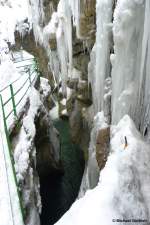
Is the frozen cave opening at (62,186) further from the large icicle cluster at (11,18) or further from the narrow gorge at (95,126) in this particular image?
the large icicle cluster at (11,18)

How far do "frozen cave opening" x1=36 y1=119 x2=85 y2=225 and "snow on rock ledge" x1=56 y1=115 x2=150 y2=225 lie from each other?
6.57 meters

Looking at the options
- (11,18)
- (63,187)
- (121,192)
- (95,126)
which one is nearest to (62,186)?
(63,187)

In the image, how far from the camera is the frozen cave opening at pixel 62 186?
12117 millimetres

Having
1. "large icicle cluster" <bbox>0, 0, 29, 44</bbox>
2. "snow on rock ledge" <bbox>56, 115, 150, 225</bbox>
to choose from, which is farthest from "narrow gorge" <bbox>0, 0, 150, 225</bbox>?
"large icicle cluster" <bbox>0, 0, 29, 44</bbox>

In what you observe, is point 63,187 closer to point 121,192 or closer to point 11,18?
point 121,192

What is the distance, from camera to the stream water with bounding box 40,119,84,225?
12109 millimetres

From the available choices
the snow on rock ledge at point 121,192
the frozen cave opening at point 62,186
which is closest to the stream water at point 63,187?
the frozen cave opening at point 62,186

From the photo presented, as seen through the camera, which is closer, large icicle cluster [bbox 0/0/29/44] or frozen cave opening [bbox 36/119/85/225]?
frozen cave opening [bbox 36/119/85/225]

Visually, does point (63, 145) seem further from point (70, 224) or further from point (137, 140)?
point (70, 224)

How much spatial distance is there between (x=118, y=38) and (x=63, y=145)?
40.3 ft

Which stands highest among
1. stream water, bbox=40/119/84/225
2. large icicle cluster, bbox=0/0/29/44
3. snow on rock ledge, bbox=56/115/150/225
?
large icicle cluster, bbox=0/0/29/44

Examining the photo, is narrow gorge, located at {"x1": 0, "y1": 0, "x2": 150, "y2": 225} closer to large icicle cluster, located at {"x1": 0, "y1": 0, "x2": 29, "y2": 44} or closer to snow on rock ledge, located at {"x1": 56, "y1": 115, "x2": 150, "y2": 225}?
snow on rock ledge, located at {"x1": 56, "y1": 115, "x2": 150, "y2": 225}

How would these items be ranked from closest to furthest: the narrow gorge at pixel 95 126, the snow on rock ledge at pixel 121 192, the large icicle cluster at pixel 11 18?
the snow on rock ledge at pixel 121 192, the narrow gorge at pixel 95 126, the large icicle cluster at pixel 11 18

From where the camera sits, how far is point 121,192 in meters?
4.98
